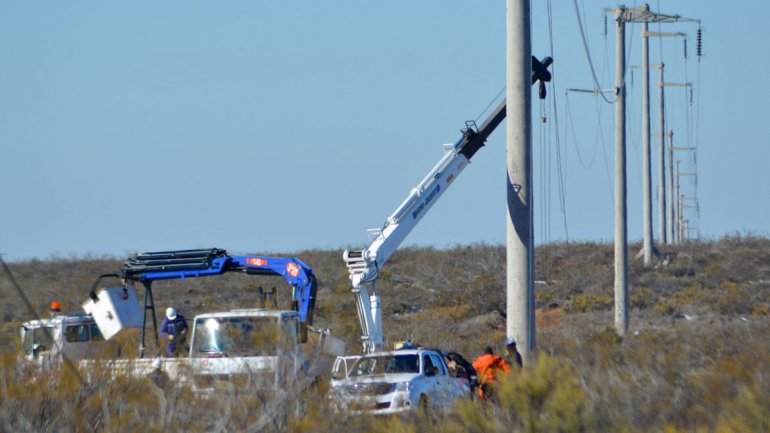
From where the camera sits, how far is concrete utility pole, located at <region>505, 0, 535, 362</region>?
17.5m

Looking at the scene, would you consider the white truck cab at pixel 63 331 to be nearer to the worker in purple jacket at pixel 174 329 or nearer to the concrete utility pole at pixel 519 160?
the worker in purple jacket at pixel 174 329

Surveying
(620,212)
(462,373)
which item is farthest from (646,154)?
(462,373)

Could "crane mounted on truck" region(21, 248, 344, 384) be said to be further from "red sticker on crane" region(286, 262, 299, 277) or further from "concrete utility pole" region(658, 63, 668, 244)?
"concrete utility pole" region(658, 63, 668, 244)

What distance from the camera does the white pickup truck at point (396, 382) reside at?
12.1 m

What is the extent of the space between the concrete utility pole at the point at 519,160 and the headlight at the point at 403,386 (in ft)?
5.68

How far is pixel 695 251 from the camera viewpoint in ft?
181

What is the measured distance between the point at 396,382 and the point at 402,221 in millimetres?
6960

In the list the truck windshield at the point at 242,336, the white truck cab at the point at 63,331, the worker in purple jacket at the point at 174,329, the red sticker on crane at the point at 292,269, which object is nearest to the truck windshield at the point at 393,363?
the truck windshield at the point at 242,336

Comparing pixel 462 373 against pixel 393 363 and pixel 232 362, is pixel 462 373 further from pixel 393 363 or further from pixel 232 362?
pixel 232 362

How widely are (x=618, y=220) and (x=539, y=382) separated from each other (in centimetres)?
2060

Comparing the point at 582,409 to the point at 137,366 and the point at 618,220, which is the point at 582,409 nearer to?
the point at 137,366

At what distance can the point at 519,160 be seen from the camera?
17688 mm

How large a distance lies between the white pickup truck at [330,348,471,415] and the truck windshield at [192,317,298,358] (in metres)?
0.75

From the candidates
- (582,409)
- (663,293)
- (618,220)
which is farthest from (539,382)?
(663,293)
